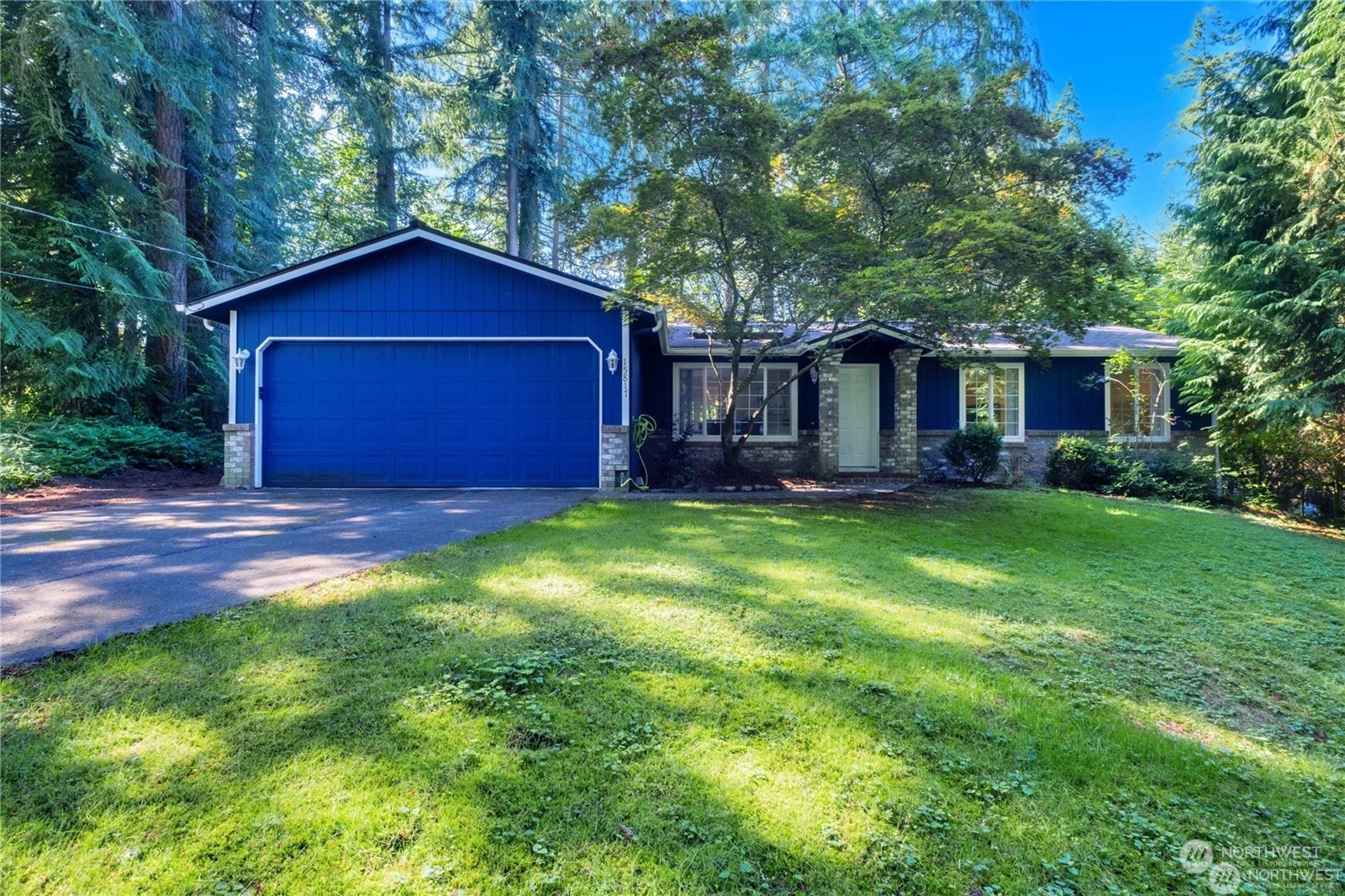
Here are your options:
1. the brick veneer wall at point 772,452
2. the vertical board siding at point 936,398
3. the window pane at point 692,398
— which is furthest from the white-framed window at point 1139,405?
the window pane at point 692,398

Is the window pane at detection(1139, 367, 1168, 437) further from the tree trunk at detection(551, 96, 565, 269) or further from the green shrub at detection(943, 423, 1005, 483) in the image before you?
the tree trunk at detection(551, 96, 565, 269)

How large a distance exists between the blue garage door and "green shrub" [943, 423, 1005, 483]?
22.9 feet

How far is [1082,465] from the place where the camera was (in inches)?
451

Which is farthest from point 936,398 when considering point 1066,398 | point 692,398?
point 692,398

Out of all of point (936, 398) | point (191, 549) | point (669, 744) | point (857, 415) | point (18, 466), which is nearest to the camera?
point (669, 744)

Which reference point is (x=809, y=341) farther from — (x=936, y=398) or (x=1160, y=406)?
(x=1160, y=406)

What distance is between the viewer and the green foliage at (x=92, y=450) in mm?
9102

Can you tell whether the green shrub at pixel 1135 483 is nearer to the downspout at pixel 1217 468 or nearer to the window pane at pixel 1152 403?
the downspout at pixel 1217 468

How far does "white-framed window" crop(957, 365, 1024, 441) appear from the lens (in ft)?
41.2

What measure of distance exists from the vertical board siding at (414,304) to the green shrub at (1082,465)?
9.07m

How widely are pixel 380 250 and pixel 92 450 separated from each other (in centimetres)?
601

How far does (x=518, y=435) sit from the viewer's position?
10.0m

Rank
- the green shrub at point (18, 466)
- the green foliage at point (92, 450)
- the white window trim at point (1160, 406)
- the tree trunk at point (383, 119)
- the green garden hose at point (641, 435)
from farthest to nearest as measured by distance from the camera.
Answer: the tree trunk at point (383, 119), the white window trim at point (1160, 406), the green garden hose at point (641, 435), the green foliage at point (92, 450), the green shrub at point (18, 466)

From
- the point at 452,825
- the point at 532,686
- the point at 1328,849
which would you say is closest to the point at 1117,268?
the point at 1328,849
